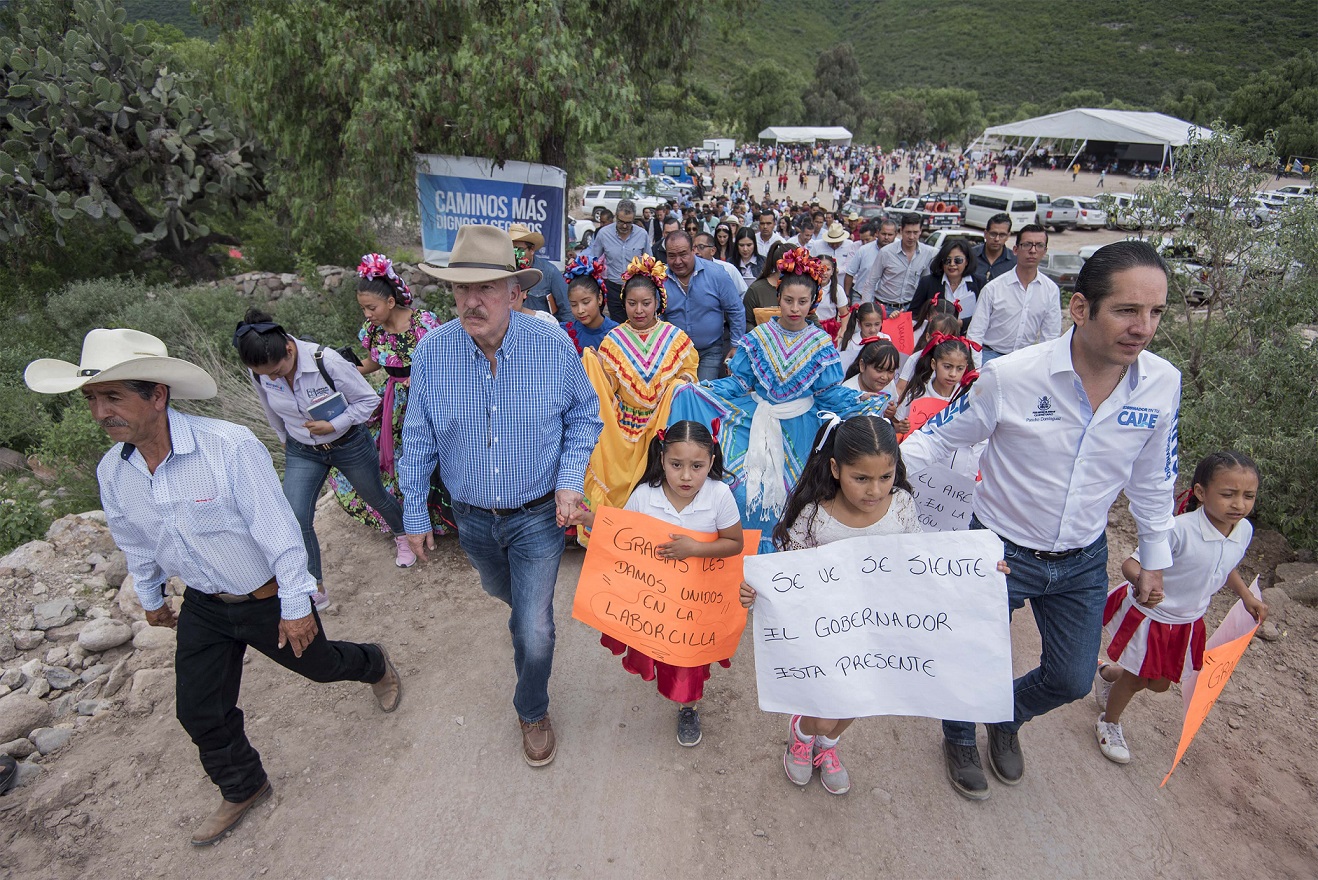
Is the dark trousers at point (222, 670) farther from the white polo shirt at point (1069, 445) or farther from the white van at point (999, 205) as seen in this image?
the white van at point (999, 205)

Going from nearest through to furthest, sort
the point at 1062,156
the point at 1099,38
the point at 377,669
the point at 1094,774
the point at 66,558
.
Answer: the point at 1094,774 → the point at 377,669 → the point at 66,558 → the point at 1062,156 → the point at 1099,38

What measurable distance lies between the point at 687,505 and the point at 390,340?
2562 mm

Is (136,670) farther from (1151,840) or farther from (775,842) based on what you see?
(1151,840)

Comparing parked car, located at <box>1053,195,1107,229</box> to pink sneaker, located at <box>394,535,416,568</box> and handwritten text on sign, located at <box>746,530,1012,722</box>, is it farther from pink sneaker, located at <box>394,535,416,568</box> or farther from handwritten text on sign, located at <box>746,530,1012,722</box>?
handwritten text on sign, located at <box>746,530,1012,722</box>

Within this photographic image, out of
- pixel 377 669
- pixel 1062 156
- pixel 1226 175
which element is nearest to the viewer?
pixel 377 669

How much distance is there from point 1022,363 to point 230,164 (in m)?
13.7

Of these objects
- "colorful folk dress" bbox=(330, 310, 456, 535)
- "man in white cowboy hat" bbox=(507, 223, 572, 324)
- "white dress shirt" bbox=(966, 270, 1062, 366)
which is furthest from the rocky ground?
"man in white cowboy hat" bbox=(507, 223, 572, 324)

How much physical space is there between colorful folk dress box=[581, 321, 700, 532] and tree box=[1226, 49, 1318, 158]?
53.6 meters

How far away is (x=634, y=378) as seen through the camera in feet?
15.8

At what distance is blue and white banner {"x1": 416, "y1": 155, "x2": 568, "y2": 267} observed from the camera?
9.09 metres

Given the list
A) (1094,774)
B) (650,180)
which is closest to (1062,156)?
(650,180)

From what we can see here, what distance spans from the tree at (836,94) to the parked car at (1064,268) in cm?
6975

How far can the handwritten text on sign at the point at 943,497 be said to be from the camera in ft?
12.7

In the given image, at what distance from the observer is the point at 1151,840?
2.90 m
